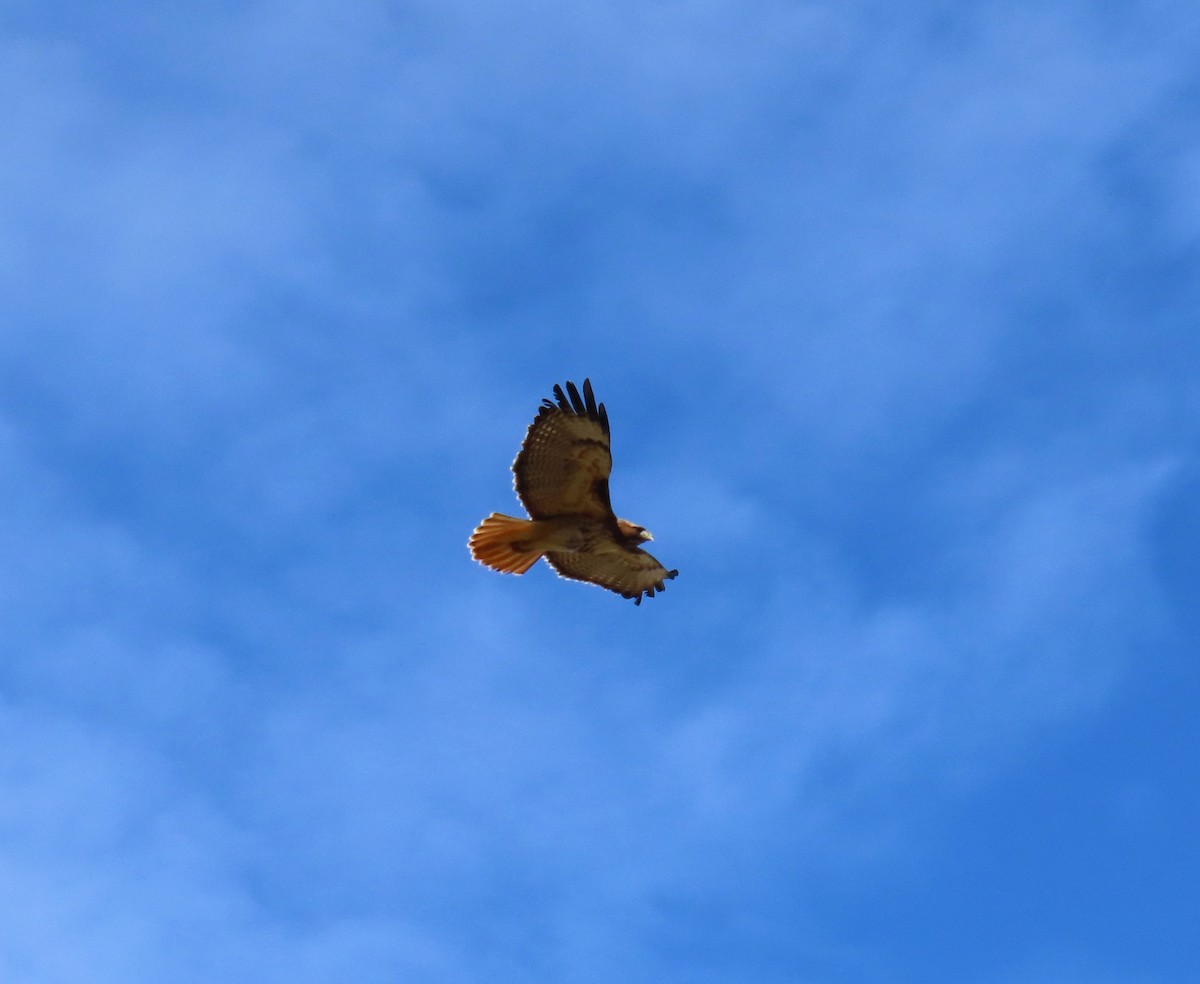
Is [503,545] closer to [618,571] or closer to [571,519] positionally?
[571,519]

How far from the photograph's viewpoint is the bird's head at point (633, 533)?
1477 cm

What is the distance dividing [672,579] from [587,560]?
→ 0.91 metres

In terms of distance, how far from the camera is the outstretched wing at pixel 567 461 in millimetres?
14008

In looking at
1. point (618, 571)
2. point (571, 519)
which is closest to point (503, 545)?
point (571, 519)

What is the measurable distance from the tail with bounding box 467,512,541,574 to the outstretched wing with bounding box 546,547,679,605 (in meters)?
0.44

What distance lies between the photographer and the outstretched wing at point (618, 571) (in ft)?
49.3

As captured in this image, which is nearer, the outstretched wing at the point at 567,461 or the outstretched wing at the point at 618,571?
the outstretched wing at the point at 567,461

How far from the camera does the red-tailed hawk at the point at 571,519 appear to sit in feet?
46.2

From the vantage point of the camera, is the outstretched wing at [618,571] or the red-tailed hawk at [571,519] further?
the outstretched wing at [618,571]

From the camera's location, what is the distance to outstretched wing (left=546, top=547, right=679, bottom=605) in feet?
49.3

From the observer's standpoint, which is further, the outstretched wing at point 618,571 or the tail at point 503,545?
the outstretched wing at point 618,571

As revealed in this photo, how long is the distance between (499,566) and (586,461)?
1.50m

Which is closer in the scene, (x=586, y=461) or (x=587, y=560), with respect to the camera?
(x=586, y=461)

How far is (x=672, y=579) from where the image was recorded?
1516 centimetres
